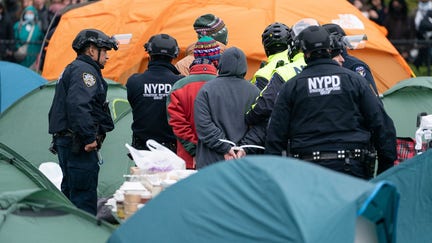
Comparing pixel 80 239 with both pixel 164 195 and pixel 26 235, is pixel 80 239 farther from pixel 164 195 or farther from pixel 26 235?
pixel 164 195

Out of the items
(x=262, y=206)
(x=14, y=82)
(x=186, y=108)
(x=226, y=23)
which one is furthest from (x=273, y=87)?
(x=14, y=82)

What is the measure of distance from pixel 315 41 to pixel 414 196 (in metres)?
1.30

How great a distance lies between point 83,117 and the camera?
33.1 feet

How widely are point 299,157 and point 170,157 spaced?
96cm

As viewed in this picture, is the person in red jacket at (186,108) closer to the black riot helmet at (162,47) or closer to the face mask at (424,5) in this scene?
the black riot helmet at (162,47)

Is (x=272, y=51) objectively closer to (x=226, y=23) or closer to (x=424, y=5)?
(x=226, y=23)

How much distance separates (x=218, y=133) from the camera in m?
9.51

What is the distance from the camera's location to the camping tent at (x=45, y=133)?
12469 millimetres

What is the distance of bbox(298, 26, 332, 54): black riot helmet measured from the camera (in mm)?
8812

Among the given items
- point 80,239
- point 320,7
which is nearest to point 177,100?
point 80,239

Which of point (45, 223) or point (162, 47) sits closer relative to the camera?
point (45, 223)

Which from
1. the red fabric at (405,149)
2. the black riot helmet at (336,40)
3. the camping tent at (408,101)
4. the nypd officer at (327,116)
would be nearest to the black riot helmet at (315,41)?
the nypd officer at (327,116)

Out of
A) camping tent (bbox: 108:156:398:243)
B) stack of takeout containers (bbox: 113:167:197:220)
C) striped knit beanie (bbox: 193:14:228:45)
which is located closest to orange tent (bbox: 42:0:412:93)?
striped knit beanie (bbox: 193:14:228:45)

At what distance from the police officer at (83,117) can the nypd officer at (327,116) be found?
1.91m
